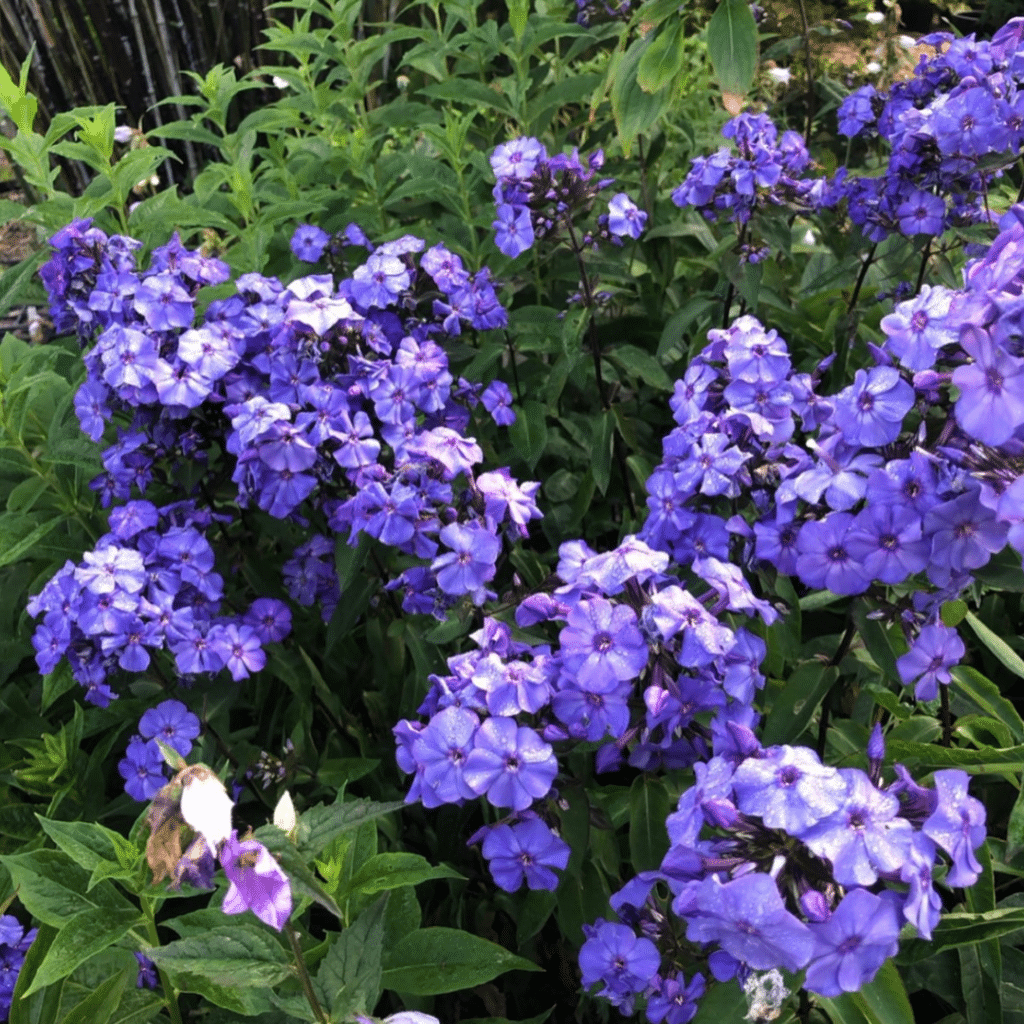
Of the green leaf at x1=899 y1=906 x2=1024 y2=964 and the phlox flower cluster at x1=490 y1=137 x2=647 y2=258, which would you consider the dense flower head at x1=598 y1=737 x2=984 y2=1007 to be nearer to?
the green leaf at x1=899 y1=906 x2=1024 y2=964

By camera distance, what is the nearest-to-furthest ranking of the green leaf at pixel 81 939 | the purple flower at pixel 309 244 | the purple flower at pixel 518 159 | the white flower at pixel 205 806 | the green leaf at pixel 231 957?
the white flower at pixel 205 806
the green leaf at pixel 231 957
the green leaf at pixel 81 939
the purple flower at pixel 518 159
the purple flower at pixel 309 244

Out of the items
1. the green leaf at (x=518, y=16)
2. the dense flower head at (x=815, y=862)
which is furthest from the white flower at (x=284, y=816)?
the green leaf at (x=518, y=16)

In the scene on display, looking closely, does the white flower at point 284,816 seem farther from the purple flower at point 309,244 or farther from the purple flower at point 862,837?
the purple flower at point 309,244

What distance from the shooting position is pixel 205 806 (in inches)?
37.3

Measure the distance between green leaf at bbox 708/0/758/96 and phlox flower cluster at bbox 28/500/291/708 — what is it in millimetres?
1339

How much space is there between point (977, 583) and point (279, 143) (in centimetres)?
258

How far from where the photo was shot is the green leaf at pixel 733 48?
198 centimetres

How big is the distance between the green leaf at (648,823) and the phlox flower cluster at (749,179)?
129 centimetres

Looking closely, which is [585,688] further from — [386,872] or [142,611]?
[142,611]

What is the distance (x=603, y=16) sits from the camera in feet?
10.2

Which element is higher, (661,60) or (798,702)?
(661,60)

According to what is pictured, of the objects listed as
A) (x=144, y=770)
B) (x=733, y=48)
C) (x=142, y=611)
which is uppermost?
(x=733, y=48)

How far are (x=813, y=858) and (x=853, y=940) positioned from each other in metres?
0.10

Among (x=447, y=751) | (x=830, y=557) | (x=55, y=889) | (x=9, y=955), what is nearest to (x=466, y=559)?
(x=447, y=751)
